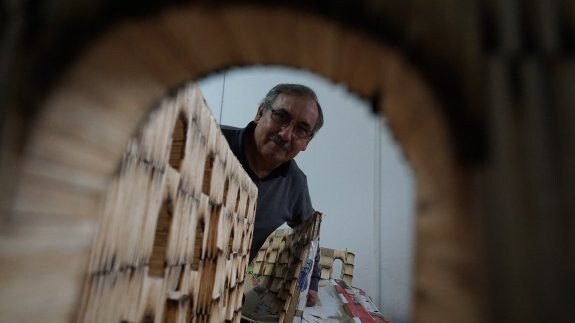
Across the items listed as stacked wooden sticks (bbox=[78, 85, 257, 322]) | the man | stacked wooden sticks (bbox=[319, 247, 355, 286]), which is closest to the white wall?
stacked wooden sticks (bbox=[319, 247, 355, 286])

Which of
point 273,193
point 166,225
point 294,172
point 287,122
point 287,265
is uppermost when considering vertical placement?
point 287,122

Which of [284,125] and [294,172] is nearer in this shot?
[284,125]

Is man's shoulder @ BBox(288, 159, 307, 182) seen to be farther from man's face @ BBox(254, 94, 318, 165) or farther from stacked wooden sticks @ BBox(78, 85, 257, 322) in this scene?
stacked wooden sticks @ BBox(78, 85, 257, 322)

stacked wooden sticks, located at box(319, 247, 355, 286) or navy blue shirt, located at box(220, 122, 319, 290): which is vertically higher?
navy blue shirt, located at box(220, 122, 319, 290)

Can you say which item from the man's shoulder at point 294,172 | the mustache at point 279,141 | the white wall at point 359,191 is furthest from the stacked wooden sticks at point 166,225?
the white wall at point 359,191

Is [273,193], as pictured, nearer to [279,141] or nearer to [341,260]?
[279,141]

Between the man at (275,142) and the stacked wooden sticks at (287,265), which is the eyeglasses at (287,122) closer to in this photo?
the man at (275,142)

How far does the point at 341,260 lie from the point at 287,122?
49.1 inches

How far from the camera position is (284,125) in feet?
4.50

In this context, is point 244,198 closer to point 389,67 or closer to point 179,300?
point 179,300

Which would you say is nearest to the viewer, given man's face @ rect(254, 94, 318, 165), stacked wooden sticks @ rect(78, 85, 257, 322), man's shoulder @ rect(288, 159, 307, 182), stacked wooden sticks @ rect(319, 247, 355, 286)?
stacked wooden sticks @ rect(78, 85, 257, 322)

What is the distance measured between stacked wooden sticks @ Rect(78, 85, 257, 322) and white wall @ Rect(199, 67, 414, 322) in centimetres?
151

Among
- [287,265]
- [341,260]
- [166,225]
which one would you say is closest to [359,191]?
[341,260]

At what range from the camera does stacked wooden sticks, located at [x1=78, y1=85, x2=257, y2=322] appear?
0.31 metres
